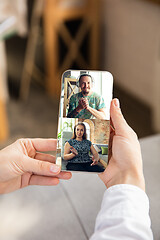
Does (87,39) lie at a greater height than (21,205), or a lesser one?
greater

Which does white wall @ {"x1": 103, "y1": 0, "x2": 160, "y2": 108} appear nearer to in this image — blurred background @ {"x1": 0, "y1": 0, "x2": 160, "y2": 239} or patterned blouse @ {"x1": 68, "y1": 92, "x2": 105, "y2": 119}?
blurred background @ {"x1": 0, "y1": 0, "x2": 160, "y2": 239}

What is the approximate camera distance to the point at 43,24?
1896 mm

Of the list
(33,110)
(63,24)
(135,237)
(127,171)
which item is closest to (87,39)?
(63,24)

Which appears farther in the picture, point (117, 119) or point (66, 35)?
point (66, 35)

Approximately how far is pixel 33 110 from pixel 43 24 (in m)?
0.56

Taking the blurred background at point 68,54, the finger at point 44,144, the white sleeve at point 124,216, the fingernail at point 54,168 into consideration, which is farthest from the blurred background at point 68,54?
the white sleeve at point 124,216

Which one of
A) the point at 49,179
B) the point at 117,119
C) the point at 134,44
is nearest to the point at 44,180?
the point at 49,179

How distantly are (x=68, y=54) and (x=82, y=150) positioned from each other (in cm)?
142

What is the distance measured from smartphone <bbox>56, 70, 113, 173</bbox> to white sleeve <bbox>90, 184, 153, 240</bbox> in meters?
0.12

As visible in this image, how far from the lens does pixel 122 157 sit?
2.09ft

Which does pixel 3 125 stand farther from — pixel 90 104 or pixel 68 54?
pixel 90 104

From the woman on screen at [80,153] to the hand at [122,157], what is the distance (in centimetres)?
3

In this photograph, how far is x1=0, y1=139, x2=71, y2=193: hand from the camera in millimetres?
675

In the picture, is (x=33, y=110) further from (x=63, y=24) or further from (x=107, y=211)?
(x=107, y=211)
